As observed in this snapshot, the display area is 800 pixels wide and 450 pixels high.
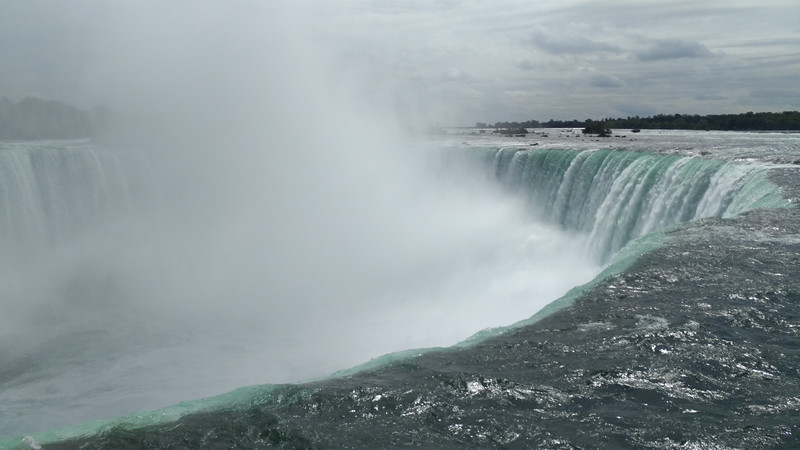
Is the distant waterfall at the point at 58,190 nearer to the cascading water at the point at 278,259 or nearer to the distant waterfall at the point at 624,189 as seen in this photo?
the cascading water at the point at 278,259

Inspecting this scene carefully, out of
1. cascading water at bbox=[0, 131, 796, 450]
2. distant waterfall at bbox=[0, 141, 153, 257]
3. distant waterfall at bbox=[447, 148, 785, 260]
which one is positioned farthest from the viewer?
distant waterfall at bbox=[0, 141, 153, 257]

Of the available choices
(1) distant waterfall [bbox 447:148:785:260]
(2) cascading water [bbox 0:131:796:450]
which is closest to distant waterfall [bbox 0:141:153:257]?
(2) cascading water [bbox 0:131:796:450]

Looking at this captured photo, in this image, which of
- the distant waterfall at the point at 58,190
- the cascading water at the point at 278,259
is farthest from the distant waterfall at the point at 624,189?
the distant waterfall at the point at 58,190

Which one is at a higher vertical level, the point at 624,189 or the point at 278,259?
the point at 624,189

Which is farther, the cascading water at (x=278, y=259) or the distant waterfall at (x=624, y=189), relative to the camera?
the distant waterfall at (x=624, y=189)

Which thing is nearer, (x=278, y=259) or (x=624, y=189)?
(x=624, y=189)

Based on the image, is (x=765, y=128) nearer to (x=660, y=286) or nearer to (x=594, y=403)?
(x=660, y=286)

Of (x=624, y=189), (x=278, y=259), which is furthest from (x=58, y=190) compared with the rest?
(x=624, y=189)

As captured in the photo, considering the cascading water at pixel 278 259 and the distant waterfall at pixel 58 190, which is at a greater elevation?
the distant waterfall at pixel 58 190

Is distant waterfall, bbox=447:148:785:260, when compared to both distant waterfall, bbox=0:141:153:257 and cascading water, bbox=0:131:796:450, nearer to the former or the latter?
cascading water, bbox=0:131:796:450

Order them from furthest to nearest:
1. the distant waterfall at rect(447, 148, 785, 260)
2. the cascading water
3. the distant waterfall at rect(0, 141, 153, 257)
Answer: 1. the distant waterfall at rect(0, 141, 153, 257)
2. the distant waterfall at rect(447, 148, 785, 260)
3. the cascading water

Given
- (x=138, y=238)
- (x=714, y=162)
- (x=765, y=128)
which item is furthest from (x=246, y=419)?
(x=765, y=128)

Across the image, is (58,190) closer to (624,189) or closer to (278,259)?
(278,259)
